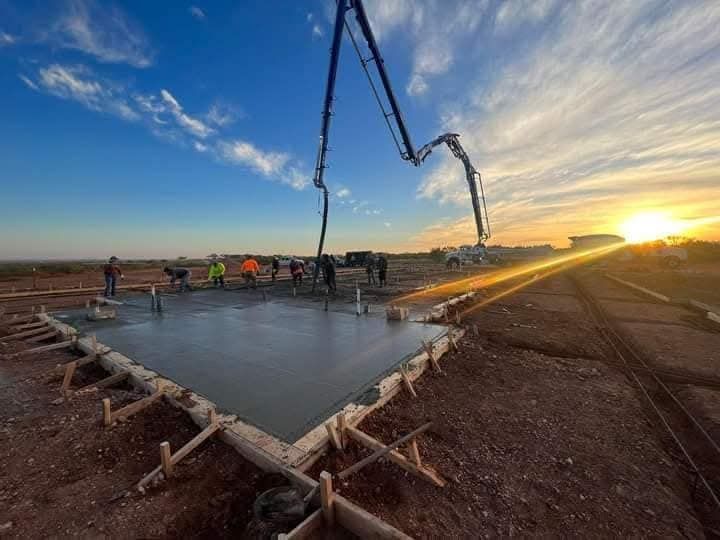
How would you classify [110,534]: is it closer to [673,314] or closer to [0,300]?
[673,314]

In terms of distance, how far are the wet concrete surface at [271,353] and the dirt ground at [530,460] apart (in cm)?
75

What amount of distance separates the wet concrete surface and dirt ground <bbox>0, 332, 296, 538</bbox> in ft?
1.80

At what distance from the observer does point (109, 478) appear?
2719mm

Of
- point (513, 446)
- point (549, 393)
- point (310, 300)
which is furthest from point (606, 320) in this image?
point (310, 300)

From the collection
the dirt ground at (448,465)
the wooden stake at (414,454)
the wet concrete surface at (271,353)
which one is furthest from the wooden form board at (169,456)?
the wooden stake at (414,454)

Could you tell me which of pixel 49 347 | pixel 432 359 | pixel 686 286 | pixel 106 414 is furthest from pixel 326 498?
pixel 686 286

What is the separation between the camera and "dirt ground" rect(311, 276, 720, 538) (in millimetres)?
2332

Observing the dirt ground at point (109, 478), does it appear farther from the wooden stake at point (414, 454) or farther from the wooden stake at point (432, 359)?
the wooden stake at point (432, 359)

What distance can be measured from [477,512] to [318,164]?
13.1 m

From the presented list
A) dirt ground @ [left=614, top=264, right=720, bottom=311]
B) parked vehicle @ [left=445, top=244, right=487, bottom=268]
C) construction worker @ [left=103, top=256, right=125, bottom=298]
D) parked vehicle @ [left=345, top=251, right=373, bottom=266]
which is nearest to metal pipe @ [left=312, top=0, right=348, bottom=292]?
construction worker @ [left=103, top=256, right=125, bottom=298]

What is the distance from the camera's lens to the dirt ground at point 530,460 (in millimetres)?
2332

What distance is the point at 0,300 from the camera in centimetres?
1267

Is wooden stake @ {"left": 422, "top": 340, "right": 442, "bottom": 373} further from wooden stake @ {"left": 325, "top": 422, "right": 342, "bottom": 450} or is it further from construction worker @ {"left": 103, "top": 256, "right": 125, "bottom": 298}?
construction worker @ {"left": 103, "top": 256, "right": 125, "bottom": 298}

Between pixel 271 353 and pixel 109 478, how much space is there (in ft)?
9.46
